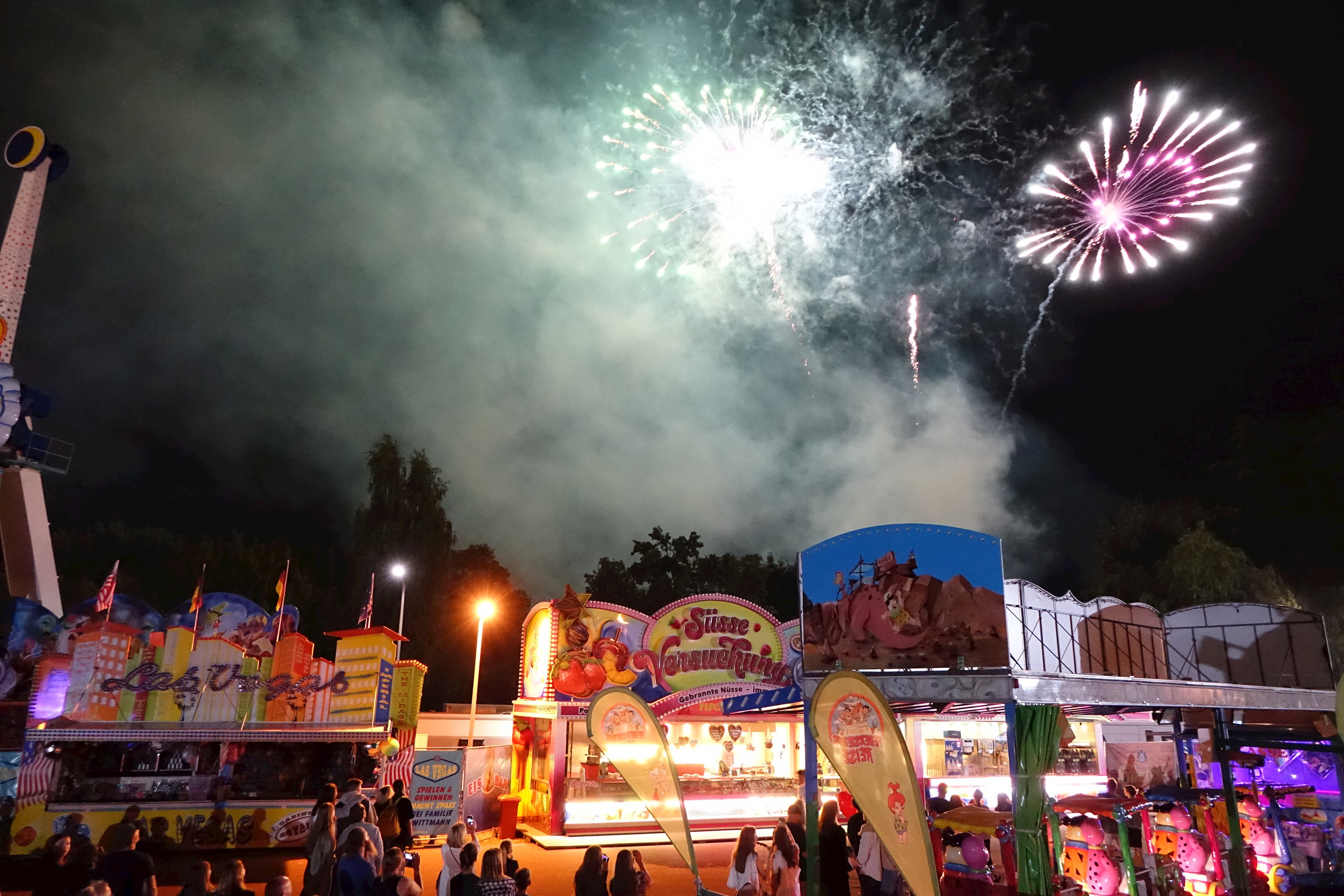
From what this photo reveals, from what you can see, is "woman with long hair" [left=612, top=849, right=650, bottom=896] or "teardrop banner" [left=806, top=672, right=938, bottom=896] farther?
"woman with long hair" [left=612, top=849, right=650, bottom=896]

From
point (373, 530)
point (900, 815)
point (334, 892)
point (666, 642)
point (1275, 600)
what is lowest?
point (334, 892)

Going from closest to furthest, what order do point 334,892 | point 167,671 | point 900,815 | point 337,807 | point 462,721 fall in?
point 900,815 → point 334,892 → point 337,807 → point 167,671 → point 462,721

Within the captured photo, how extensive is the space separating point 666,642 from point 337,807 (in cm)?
1120

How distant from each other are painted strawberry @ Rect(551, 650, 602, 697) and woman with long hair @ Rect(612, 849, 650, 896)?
12.6 m

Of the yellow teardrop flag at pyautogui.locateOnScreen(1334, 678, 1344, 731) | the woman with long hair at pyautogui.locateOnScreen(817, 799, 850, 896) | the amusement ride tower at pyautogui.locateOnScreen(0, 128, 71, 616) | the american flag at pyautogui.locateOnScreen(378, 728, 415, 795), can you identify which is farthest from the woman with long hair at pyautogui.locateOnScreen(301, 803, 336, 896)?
the amusement ride tower at pyautogui.locateOnScreen(0, 128, 71, 616)

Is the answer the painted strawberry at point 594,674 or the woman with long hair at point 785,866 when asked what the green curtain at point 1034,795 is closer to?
the woman with long hair at point 785,866

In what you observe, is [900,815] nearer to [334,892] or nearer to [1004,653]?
[334,892]

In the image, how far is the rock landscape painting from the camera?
1259 centimetres

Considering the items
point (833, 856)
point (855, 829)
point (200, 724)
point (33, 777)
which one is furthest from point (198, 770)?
point (833, 856)

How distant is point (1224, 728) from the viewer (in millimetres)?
14703

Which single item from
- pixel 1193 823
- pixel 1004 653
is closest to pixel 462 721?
pixel 1004 653

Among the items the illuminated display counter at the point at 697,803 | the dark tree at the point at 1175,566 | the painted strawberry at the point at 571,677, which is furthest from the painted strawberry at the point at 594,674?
the dark tree at the point at 1175,566

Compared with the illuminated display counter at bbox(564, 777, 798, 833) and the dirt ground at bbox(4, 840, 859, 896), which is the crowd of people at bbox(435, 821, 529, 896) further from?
the illuminated display counter at bbox(564, 777, 798, 833)

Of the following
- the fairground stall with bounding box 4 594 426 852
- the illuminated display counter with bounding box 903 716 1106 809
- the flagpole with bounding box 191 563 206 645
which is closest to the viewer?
the fairground stall with bounding box 4 594 426 852
